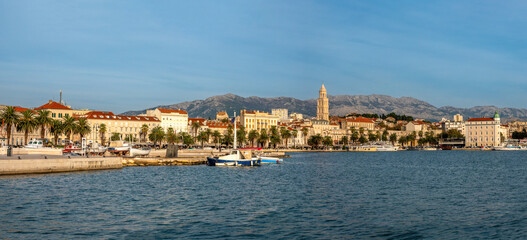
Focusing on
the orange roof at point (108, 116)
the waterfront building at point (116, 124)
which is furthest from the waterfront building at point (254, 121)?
the waterfront building at point (116, 124)

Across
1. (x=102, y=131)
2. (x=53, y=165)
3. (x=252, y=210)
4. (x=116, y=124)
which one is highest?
(x=116, y=124)

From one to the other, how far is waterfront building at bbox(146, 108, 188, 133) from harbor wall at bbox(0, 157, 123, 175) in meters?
115

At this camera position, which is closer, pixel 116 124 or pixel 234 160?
pixel 234 160

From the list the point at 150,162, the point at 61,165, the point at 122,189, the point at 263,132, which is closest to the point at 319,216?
the point at 122,189

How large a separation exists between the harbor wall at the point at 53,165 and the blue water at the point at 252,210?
153 cm

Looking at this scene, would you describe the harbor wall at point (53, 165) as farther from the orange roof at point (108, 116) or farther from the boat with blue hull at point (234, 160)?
the orange roof at point (108, 116)

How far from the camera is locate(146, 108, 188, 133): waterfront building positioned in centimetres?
17175

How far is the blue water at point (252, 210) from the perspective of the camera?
72.6 feet

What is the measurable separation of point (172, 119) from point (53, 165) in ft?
419

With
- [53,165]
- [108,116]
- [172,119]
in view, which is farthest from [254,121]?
[53,165]

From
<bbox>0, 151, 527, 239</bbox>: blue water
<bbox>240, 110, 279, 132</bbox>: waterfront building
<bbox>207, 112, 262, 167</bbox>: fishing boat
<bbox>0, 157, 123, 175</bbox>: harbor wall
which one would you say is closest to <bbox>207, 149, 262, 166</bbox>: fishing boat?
<bbox>207, 112, 262, 167</bbox>: fishing boat

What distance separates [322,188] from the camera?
135ft

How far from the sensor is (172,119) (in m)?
174

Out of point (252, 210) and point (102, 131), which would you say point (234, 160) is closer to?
point (252, 210)
